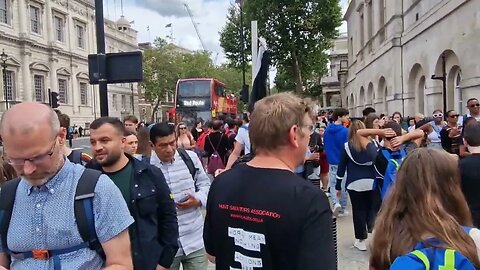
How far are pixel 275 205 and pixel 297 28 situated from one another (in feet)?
113

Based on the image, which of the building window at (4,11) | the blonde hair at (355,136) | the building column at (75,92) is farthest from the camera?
the building column at (75,92)

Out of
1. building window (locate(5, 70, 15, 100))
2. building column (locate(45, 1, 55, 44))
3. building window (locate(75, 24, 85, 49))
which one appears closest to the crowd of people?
building window (locate(5, 70, 15, 100))

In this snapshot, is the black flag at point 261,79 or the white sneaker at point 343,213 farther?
the white sneaker at point 343,213

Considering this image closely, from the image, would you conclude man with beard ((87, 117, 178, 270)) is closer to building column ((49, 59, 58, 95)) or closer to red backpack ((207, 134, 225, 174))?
red backpack ((207, 134, 225, 174))

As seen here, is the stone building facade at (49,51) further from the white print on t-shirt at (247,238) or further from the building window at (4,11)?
the white print on t-shirt at (247,238)

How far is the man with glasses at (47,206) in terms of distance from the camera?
1797 mm

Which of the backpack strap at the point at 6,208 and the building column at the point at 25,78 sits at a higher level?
the building column at the point at 25,78

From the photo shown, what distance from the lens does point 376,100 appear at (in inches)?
1051

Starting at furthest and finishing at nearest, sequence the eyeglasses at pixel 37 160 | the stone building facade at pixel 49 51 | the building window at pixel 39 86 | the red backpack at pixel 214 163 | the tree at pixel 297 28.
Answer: the building window at pixel 39 86
the stone building facade at pixel 49 51
the tree at pixel 297 28
the red backpack at pixel 214 163
the eyeglasses at pixel 37 160

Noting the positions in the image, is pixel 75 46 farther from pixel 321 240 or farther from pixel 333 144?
pixel 321 240

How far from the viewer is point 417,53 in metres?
18.5

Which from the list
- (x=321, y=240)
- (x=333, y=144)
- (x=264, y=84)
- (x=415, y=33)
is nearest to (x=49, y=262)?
(x=321, y=240)

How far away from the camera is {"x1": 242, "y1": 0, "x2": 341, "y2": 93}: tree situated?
112ft

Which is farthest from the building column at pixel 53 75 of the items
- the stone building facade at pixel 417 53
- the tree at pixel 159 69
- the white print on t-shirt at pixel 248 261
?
the white print on t-shirt at pixel 248 261
